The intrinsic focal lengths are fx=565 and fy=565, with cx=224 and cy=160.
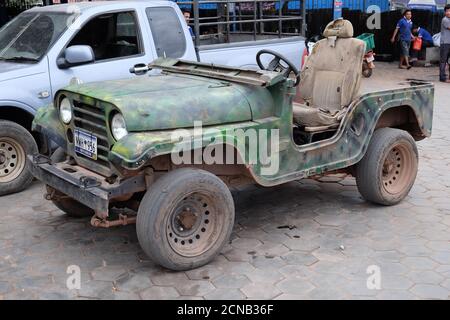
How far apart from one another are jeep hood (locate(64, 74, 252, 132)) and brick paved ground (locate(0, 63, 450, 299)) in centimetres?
110

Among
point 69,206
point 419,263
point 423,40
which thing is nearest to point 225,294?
point 419,263

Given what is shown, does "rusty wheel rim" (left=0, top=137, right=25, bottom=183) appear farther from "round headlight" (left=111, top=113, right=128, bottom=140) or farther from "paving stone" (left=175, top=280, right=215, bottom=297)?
"paving stone" (left=175, top=280, right=215, bottom=297)

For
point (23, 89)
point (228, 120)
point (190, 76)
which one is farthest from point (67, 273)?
point (23, 89)

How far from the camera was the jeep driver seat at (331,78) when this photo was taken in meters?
5.07

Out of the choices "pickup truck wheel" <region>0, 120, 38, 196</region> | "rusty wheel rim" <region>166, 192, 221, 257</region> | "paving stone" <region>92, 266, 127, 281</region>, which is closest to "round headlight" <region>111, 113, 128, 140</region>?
"rusty wheel rim" <region>166, 192, 221, 257</region>

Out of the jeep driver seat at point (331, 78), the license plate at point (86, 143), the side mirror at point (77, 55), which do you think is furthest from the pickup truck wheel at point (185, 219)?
the side mirror at point (77, 55)

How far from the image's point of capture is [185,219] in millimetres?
4133

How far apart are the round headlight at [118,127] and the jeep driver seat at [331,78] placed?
67.1 inches

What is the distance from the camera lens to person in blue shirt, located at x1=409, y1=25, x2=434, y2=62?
1569cm

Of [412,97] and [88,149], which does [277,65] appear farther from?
[88,149]

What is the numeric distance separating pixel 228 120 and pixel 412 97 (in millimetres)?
2119

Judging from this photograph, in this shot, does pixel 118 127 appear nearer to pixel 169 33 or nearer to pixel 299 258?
pixel 299 258

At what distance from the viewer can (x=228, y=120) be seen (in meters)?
4.25

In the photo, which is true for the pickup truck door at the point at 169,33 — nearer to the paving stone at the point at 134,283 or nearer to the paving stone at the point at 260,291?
the paving stone at the point at 134,283
